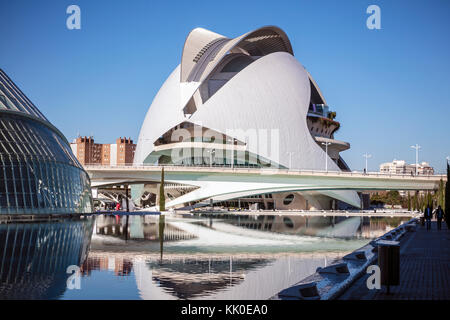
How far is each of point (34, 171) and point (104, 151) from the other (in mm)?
161319

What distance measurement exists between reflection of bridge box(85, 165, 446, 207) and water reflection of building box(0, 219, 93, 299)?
106ft

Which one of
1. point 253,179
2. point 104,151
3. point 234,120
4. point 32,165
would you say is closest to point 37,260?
point 32,165

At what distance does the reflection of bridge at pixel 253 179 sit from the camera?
55.5 m

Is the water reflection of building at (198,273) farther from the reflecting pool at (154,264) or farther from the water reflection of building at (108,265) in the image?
the water reflection of building at (108,265)

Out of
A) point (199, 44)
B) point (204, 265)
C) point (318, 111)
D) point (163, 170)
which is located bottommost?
point (204, 265)

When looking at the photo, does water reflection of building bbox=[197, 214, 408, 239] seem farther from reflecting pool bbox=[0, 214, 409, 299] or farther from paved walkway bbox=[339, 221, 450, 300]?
paved walkway bbox=[339, 221, 450, 300]

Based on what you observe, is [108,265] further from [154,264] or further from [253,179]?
[253,179]

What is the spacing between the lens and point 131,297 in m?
10.4

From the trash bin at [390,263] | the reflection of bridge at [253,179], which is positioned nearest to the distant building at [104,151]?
the reflection of bridge at [253,179]

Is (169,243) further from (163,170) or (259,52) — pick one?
(259,52)

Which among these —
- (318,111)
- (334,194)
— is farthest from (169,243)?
(318,111)

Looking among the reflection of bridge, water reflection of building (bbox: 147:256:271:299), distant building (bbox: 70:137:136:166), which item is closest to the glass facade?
the reflection of bridge

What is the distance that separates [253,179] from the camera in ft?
186

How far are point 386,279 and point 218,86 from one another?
59.3 meters
